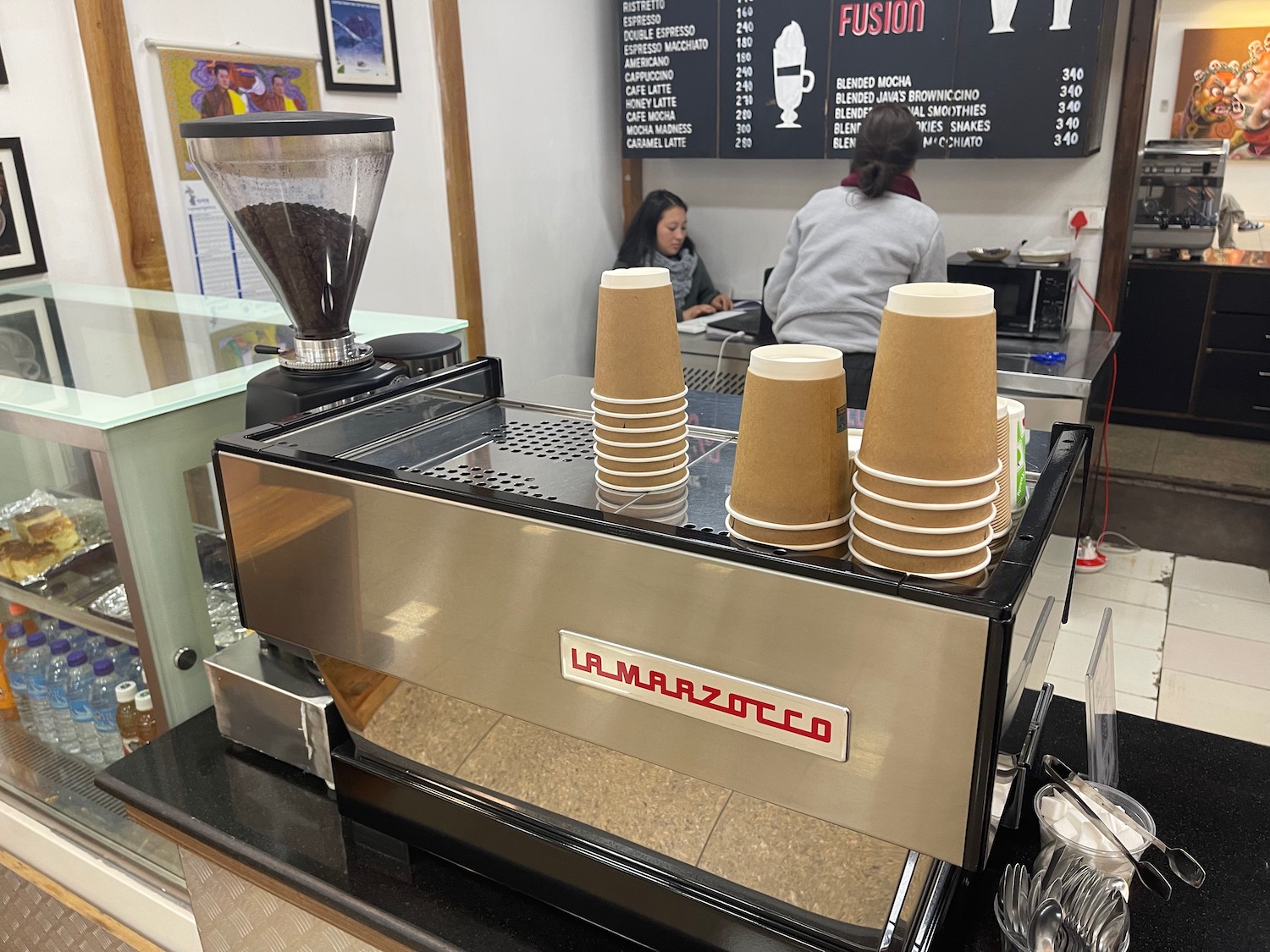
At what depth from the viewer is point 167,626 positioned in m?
1.27

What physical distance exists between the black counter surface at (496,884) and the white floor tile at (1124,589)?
2.43 m

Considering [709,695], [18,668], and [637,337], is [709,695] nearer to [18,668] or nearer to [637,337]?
[637,337]

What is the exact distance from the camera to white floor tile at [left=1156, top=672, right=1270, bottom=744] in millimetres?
2652

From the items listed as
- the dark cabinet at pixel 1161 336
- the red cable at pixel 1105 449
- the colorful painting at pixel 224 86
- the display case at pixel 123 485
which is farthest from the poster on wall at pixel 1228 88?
the display case at pixel 123 485

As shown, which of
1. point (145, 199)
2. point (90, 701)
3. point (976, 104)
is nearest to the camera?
point (90, 701)

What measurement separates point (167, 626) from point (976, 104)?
131 inches

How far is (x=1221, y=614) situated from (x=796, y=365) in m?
3.29

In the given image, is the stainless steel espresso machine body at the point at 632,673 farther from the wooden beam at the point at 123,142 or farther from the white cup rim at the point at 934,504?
the wooden beam at the point at 123,142

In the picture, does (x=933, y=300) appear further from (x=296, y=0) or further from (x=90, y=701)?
(x=296, y=0)


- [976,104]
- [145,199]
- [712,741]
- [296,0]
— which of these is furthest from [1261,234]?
[712,741]

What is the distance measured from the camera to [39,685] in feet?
5.47

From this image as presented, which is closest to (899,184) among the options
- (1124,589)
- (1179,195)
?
(1124,589)

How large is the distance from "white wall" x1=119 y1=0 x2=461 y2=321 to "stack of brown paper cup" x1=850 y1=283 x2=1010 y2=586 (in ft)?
7.69

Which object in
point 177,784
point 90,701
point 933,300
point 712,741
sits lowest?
point 90,701
